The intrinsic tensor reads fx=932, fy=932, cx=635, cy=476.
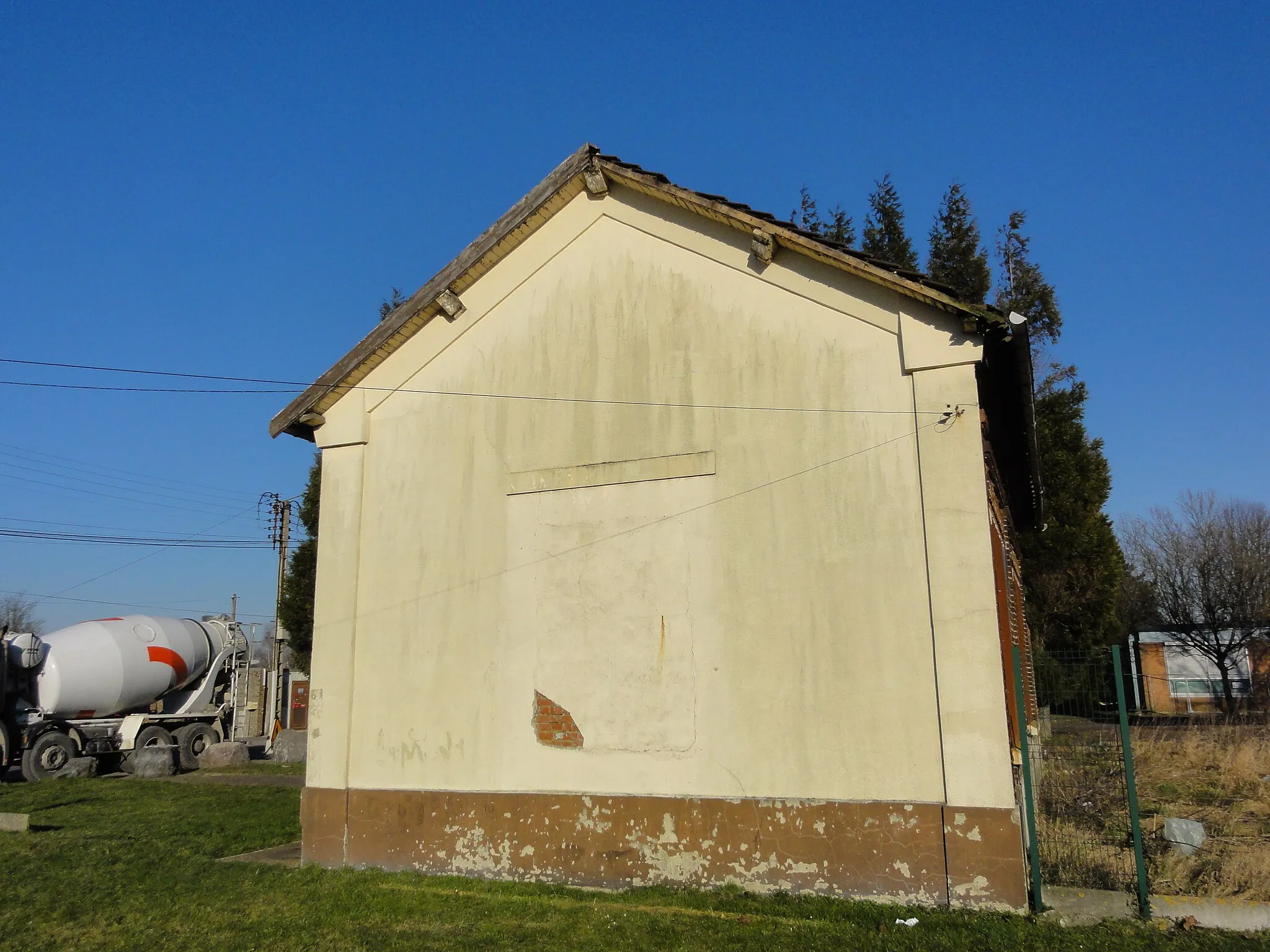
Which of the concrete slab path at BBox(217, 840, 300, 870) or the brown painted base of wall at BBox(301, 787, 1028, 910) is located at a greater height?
the brown painted base of wall at BBox(301, 787, 1028, 910)

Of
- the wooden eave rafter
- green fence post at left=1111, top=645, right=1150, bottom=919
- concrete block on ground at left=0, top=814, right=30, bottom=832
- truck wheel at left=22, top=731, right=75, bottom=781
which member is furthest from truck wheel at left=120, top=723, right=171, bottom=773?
green fence post at left=1111, top=645, right=1150, bottom=919

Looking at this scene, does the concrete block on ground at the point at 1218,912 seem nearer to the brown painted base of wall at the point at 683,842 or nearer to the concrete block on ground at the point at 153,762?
the brown painted base of wall at the point at 683,842

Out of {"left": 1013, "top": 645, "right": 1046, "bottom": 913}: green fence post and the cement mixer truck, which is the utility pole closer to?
the cement mixer truck

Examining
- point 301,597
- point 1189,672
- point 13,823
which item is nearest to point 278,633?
point 301,597

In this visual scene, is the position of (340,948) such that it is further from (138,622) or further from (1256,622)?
(1256,622)

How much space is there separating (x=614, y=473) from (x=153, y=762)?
18.7 metres

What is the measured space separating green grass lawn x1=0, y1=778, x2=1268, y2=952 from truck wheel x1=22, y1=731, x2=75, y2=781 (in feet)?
41.6

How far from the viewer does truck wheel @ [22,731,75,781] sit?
21562mm

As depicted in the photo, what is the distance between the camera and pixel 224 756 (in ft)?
77.4

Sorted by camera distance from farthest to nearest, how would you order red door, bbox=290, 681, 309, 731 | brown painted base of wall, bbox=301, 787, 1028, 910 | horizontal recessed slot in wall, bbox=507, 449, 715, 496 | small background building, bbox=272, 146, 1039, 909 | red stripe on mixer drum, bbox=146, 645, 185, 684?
red door, bbox=290, 681, 309, 731, red stripe on mixer drum, bbox=146, 645, 185, 684, horizontal recessed slot in wall, bbox=507, 449, 715, 496, small background building, bbox=272, 146, 1039, 909, brown painted base of wall, bbox=301, 787, 1028, 910

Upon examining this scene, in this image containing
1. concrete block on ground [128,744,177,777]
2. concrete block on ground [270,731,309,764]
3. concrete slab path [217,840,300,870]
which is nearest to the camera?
concrete slab path [217,840,300,870]

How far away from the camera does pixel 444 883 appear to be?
888 centimetres

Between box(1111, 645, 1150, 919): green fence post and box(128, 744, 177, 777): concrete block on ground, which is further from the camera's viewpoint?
box(128, 744, 177, 777): concrete block on ground

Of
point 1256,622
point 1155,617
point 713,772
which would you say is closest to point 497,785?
point 713,772
